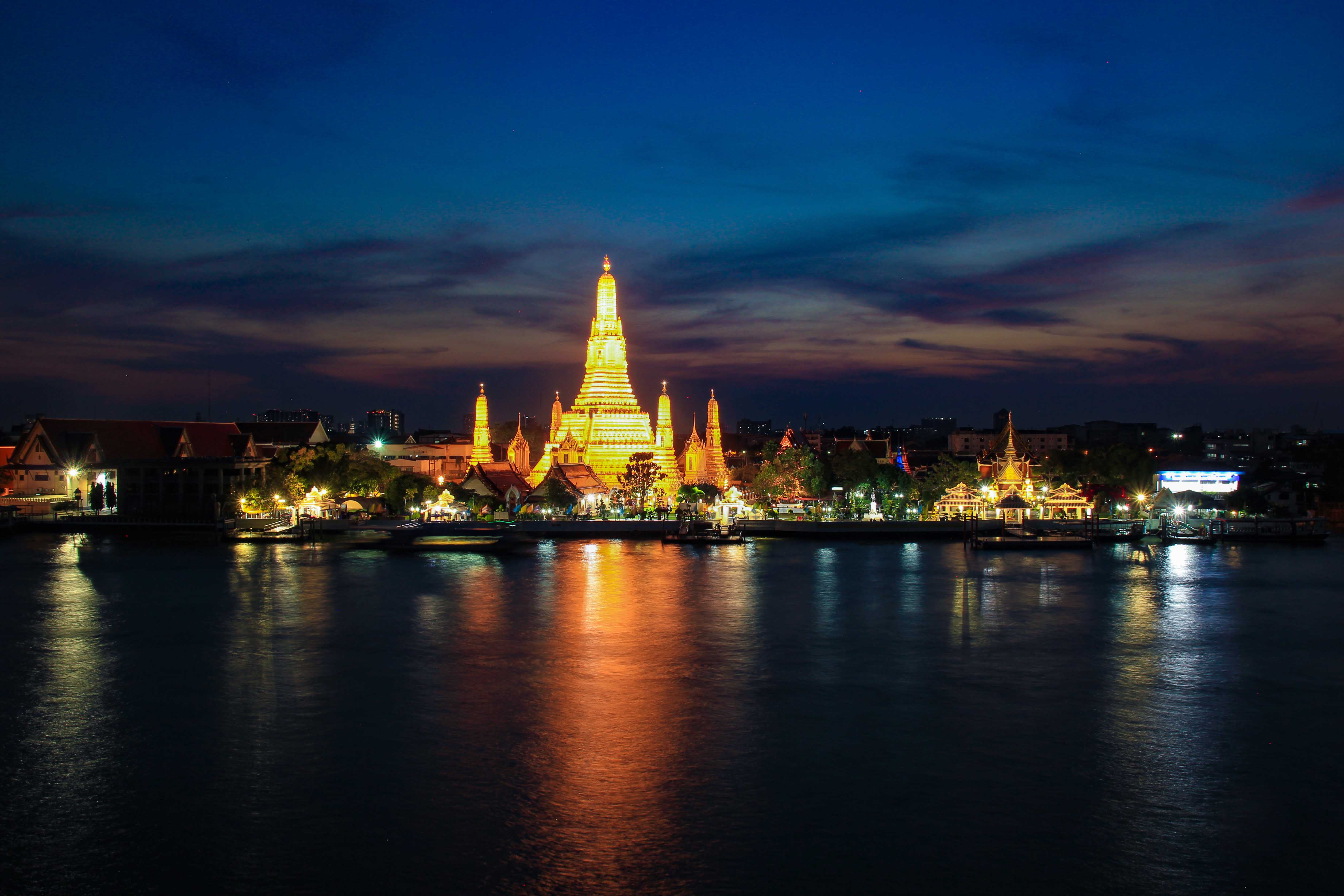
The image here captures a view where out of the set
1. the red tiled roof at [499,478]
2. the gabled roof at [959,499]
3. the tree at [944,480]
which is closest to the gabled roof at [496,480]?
the red tiled roof at [499,478]

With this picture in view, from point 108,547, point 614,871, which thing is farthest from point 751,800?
point 108,547

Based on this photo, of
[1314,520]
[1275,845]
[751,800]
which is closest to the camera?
[1275,845]

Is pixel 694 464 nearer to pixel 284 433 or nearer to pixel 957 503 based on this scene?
pixel 957 503

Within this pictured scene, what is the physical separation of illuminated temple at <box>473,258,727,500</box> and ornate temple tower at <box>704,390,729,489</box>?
1.7 inches

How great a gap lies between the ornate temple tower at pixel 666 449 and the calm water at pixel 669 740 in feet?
86.3

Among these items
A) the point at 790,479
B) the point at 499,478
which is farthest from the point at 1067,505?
the point at 499,478

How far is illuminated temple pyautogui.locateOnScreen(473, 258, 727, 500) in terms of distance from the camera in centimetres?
5616

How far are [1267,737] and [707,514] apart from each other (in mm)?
A: 34162

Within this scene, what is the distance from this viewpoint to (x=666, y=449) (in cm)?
5741

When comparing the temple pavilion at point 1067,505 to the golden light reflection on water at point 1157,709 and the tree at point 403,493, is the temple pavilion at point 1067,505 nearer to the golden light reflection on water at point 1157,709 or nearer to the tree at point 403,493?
the golden light reflection on water at point 1157,709

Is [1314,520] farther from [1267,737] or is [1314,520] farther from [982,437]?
[982,437]

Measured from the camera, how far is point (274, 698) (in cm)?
1772

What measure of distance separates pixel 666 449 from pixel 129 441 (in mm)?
26479

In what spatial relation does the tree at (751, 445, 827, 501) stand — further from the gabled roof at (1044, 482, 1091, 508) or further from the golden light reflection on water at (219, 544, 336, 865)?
the golden light reflection on water at (219, 544, 336, 865)
